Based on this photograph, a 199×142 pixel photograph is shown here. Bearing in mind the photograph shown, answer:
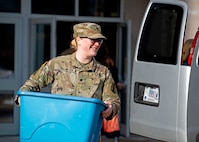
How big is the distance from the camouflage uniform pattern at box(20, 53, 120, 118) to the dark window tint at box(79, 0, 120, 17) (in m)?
5.83

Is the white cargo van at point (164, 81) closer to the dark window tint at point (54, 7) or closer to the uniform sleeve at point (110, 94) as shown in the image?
the uniform sleeve at point (110, 94)

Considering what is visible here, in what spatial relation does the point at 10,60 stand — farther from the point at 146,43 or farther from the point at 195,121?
the point at 195,121

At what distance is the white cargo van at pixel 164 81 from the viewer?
578cm

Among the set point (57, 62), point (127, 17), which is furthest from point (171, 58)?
point (127, 17)

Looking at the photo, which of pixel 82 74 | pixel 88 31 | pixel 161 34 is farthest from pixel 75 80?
pixel 161 34

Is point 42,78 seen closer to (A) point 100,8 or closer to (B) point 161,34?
(B) point 161,34

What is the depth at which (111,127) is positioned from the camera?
8.20m

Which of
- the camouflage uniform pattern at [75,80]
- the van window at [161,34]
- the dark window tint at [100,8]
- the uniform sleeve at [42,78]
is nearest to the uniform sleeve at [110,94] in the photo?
the camouflage uniform pattern at [75,80]

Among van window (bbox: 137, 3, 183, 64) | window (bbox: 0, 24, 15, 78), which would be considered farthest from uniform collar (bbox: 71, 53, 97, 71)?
window (bbox: 0, 24, 15, 78)

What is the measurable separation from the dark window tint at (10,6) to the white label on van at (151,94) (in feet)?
13.8

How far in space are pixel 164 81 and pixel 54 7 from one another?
14.6ft

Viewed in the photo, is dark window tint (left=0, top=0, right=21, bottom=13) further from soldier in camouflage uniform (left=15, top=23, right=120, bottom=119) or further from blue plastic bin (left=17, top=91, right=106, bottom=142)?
blue plastic bin (left=17, top=91, right=106, bottom=142)

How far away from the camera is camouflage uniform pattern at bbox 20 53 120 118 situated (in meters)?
4.24

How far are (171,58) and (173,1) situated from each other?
0.63 m
